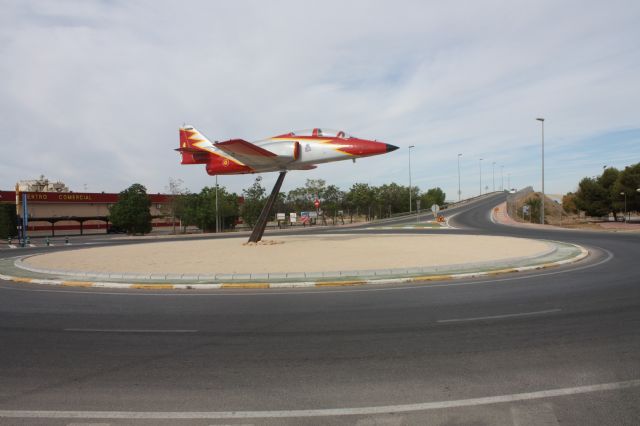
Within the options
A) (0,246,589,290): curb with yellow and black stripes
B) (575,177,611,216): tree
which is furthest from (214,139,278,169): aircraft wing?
(575,177,611,216): tree

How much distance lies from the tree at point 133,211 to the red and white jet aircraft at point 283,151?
33669 millimetres

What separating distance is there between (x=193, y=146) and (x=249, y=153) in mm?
5100

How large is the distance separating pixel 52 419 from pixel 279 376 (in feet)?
7.97

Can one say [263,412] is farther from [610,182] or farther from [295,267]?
[610,182]

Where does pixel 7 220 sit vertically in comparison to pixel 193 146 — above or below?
below

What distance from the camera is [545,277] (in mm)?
13133

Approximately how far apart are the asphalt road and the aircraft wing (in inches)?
540

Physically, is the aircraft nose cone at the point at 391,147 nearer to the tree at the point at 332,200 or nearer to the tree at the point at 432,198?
the tree at the point at 332,200

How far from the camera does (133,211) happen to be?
2226 inches

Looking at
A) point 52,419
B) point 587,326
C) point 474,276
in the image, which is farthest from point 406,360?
point 474,276

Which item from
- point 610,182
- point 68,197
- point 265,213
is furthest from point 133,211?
point 610,182

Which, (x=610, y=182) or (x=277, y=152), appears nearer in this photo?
(x=277, y=152)

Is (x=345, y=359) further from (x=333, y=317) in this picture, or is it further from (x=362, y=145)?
(x=362, y=145)

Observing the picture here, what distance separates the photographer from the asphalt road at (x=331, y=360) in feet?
14.4
